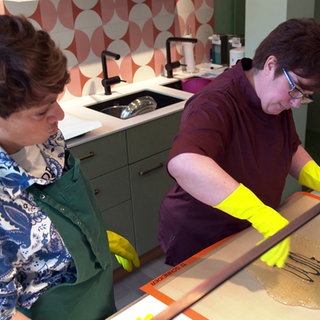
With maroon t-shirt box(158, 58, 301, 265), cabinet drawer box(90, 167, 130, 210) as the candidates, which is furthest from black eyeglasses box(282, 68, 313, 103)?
cabinet drawer box(90, 167, 130, 210)

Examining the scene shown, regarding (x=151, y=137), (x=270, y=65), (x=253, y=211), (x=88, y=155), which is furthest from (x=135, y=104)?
(x=253, y=211)

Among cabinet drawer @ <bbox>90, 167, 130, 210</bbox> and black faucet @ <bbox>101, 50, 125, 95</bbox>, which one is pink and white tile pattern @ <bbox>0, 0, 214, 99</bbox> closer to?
black faucet @ <bbox>101, 50, 125, 95</bbox>

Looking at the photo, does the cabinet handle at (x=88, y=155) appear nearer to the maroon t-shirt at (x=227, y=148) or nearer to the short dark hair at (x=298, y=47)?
the maroon t-shirt at (x=227, y=148)

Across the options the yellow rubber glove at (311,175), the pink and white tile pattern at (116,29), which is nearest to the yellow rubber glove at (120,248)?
the yellow rubber glove at (311,175)

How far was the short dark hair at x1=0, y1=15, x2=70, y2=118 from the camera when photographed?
2.54ft

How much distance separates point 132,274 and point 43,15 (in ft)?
4.63

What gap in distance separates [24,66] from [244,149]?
72 centimetres

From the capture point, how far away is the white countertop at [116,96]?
2.16 m

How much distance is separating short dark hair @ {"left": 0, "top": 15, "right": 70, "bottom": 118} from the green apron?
0.23 m

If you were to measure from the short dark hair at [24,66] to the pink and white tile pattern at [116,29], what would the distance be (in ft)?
5.20

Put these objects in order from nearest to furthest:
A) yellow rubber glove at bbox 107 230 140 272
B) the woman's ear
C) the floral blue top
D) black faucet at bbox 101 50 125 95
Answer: the floral blue top, the woman's ear, yellow rubber glove at bbox 107 230 140 272, black faucet at bbox 101 50 125 95

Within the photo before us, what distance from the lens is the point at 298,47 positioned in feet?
3.83

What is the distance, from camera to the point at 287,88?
1.22m

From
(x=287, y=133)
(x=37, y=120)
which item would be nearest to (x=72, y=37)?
(x=287, y=133)
